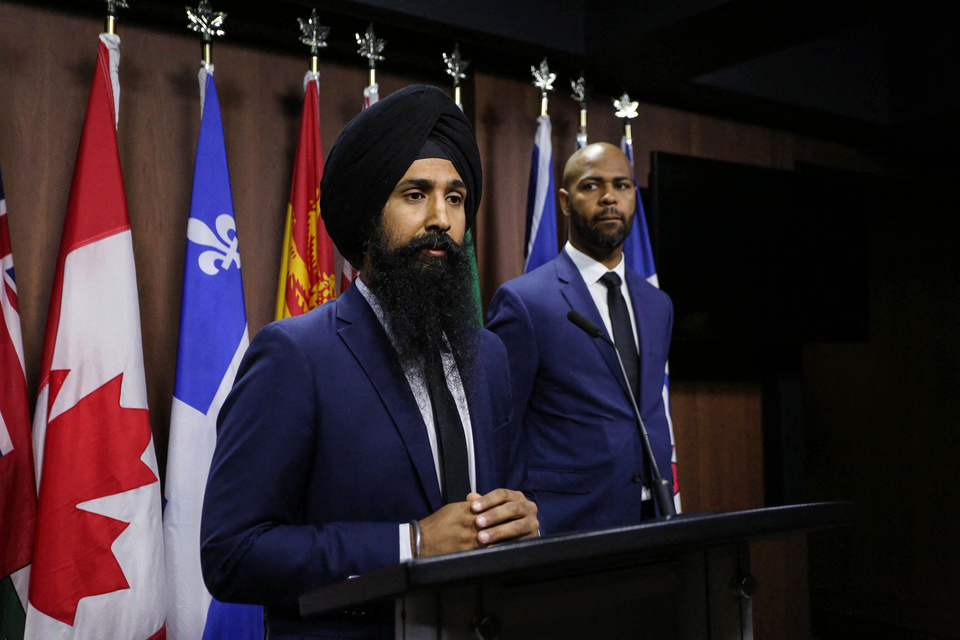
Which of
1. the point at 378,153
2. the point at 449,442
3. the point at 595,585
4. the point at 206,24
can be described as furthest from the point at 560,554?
the point at 206,24

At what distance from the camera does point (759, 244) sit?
382 cm

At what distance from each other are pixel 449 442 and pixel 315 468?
204 millimetres

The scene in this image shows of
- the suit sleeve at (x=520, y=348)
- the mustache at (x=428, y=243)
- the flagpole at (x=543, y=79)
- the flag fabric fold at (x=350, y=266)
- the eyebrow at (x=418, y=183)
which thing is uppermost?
the flagpole at (x=543, y=79)

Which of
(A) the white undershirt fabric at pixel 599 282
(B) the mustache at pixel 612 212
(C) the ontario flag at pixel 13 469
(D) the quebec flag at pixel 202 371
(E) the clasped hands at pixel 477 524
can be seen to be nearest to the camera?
(E) the clasped hands at pixel 477 524

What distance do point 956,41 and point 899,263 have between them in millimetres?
1702

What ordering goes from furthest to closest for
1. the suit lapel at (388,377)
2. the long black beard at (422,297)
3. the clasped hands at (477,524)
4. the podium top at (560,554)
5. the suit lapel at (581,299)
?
the suit lapel at (581,299) < the long black beard at (422,297) < the suit lapel at (388,377) < the clasped hands at (477,524) < the podium top at (560,554)

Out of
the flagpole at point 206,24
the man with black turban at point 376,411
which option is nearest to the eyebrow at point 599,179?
the flagpole at point 206,24

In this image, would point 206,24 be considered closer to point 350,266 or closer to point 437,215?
point 350,266

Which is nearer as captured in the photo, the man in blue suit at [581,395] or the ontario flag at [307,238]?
the man in blue suit at [581,395]

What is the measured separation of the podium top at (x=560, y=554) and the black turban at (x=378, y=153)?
0.71 m

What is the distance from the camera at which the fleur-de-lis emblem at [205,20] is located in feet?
8.73

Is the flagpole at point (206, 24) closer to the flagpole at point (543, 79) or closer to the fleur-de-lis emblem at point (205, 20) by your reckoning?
the fleur-de-lis emblem at point (205, 20)

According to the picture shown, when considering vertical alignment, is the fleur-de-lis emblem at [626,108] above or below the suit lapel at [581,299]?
Answer: above

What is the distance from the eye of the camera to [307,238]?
284cm
